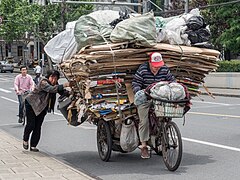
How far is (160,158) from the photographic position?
29.8 feet

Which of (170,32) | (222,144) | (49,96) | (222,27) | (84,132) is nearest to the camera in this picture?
(170,32)

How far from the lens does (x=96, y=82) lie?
834cm

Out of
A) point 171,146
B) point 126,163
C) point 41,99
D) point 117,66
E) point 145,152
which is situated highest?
Answer: point 117,66

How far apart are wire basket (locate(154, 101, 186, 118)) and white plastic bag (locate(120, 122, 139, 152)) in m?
0.86

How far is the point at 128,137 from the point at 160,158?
2.97 feet

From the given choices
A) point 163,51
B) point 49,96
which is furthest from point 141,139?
point 49,96

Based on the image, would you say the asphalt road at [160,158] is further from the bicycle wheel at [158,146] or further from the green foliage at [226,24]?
the green foliage at [226,24]

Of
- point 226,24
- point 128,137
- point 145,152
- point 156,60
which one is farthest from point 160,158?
point 226,24

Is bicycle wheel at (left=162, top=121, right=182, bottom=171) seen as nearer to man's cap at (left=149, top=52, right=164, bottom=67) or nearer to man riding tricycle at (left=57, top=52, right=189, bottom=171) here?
man riding tricycle at (left=57, top=52, right=189, bottom=171)

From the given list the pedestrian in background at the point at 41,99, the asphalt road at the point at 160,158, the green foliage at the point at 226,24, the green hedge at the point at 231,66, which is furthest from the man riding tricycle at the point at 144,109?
the green foliage at the point at 226,24

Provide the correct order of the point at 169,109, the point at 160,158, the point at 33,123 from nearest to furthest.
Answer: the point at 169,109 < the point at 160,158 < the point at 33,123

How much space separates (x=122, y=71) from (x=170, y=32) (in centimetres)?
114

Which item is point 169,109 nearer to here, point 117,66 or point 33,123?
point 117,66

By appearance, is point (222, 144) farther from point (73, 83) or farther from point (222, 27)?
point (222, 27)
